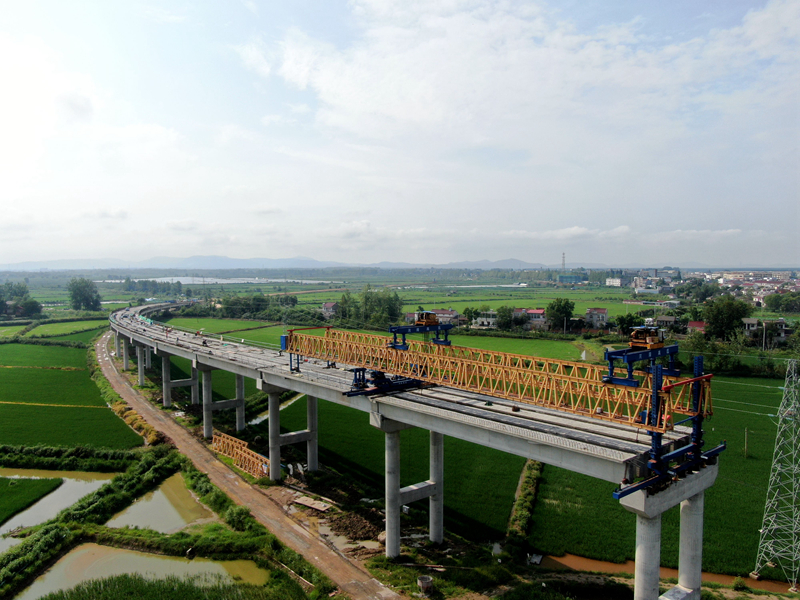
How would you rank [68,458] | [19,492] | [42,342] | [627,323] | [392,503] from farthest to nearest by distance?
[42,342] < [627,323] < [68,458] < [19,492] < [392,503]

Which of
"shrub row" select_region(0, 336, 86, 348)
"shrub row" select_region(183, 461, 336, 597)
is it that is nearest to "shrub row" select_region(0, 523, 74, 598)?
"shrub row" select_region(183, 461, 336, 597)

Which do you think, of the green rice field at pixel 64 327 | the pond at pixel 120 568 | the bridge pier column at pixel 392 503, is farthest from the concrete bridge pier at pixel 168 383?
the green rice field at pixel 64 327

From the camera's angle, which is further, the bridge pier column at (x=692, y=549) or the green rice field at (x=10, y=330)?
the green rice field at (x=10, y=330)

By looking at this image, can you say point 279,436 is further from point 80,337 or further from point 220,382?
point 80,337

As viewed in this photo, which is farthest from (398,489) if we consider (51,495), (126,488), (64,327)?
(64,327)

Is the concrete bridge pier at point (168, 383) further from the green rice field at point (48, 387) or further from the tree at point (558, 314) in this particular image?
the tree at point (558, 314)

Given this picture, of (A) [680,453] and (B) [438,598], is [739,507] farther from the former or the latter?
(B) [438,598]

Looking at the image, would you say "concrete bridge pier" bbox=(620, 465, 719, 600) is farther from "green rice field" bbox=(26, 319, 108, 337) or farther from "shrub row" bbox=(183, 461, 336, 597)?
"green rice field" bbox=(26, 319, 108, 337)
